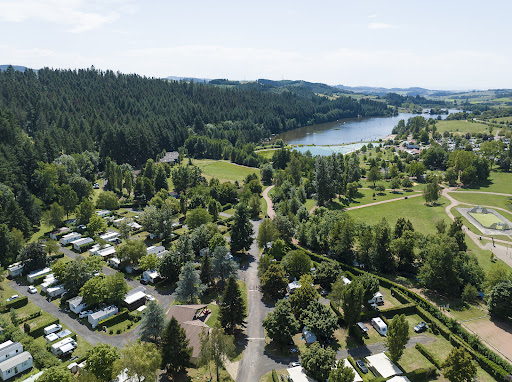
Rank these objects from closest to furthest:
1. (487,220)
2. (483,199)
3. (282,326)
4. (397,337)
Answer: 1. (397,337)
2. (282,326)
3. (487,220)
4. (483,199)

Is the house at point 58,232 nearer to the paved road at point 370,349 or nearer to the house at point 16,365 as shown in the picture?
the house at point 16,365

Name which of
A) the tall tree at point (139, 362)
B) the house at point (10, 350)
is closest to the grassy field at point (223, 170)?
the house at point (10, 350)

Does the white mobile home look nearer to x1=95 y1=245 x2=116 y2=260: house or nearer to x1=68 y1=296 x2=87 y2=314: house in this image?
x1=68 y1=296 x2=87 y2=314: house

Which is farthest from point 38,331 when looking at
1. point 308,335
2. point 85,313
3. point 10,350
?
point 308,335

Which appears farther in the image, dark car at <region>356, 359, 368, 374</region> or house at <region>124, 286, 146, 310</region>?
house at <region>124, 286, 146, 310</region>

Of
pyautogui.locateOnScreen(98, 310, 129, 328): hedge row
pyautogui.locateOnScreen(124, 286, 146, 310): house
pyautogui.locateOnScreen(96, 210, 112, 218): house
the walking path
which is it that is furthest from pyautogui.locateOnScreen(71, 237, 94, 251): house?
the walking path

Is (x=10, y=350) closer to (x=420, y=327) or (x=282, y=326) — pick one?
(x=282, y=326)
